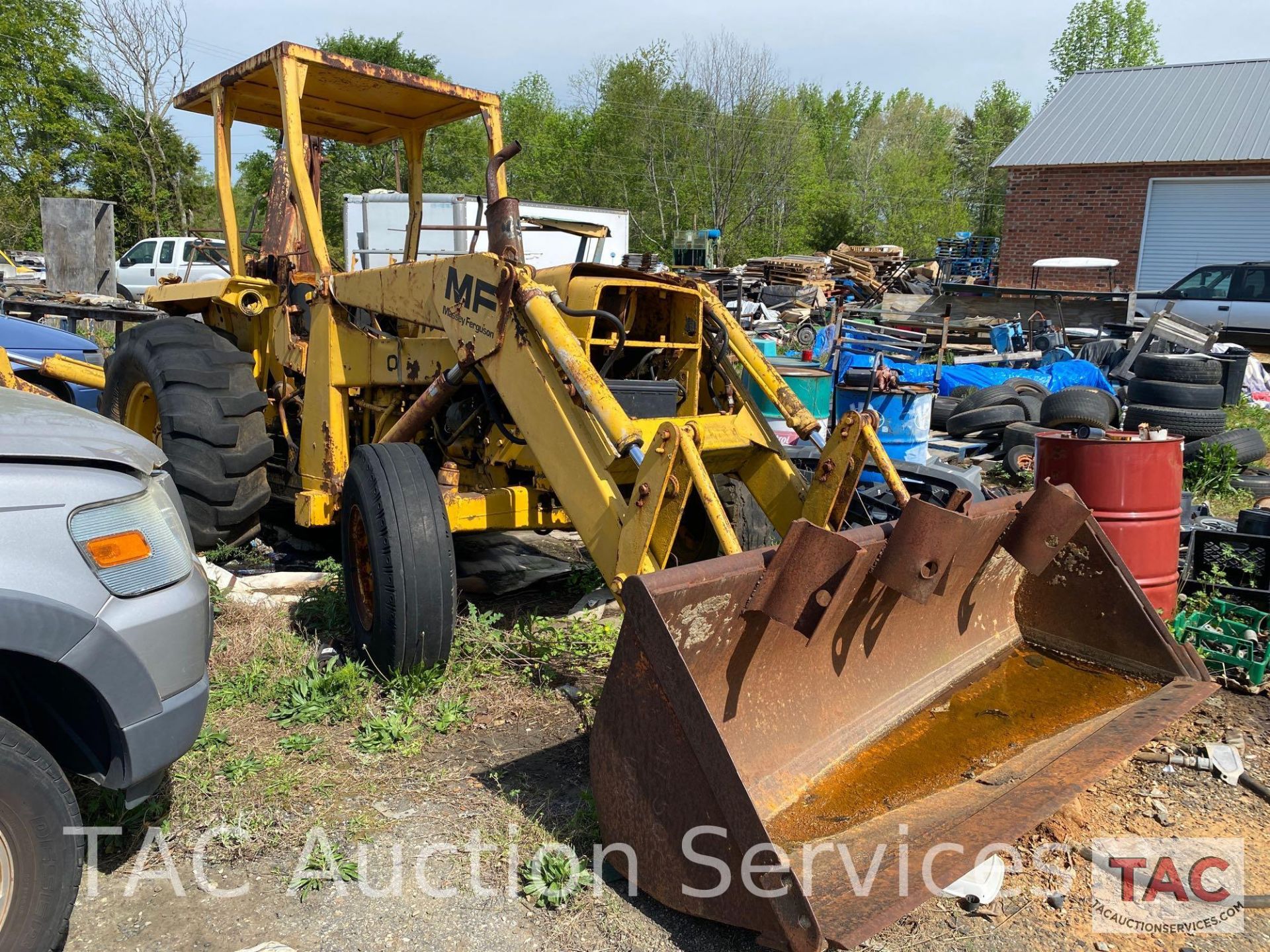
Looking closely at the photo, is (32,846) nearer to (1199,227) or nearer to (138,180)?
(1199,227)

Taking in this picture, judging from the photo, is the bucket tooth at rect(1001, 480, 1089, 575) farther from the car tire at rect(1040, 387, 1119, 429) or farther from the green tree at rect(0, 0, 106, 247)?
the green tree at rect(0, 0, 106, 247)

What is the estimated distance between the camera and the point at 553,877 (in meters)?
2.75

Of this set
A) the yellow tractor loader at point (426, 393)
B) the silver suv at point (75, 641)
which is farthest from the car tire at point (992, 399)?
the silver suv at point (75, 641)

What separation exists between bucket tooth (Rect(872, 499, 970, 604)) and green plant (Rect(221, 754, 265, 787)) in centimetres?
221

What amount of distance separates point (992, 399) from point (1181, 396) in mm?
1769

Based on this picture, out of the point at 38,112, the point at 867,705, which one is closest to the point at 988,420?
the point at 867,705

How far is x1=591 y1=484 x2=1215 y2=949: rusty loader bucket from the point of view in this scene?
241 centimetres

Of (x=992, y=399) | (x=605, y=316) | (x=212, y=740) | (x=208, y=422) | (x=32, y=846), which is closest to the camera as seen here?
(x=32, y=846)

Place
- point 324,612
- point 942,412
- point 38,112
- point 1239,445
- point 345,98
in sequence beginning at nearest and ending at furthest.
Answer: point 324,612 < point 345,98 < point 1239,445 < point 942,412 < point 38,112

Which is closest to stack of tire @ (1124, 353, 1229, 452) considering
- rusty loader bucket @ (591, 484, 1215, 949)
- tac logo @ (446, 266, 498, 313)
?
rusty loader bucket @ (591, 484, 1215, 949)

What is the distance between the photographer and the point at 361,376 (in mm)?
4785

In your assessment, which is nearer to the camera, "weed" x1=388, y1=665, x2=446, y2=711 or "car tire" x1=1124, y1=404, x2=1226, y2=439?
"weed" x1=388, y1=665, x2=446, y2=711

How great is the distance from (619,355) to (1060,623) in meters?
2.08

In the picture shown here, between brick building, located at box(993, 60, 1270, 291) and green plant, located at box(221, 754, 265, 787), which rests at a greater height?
brick building, located at box(993, 60, 1270, 291)
